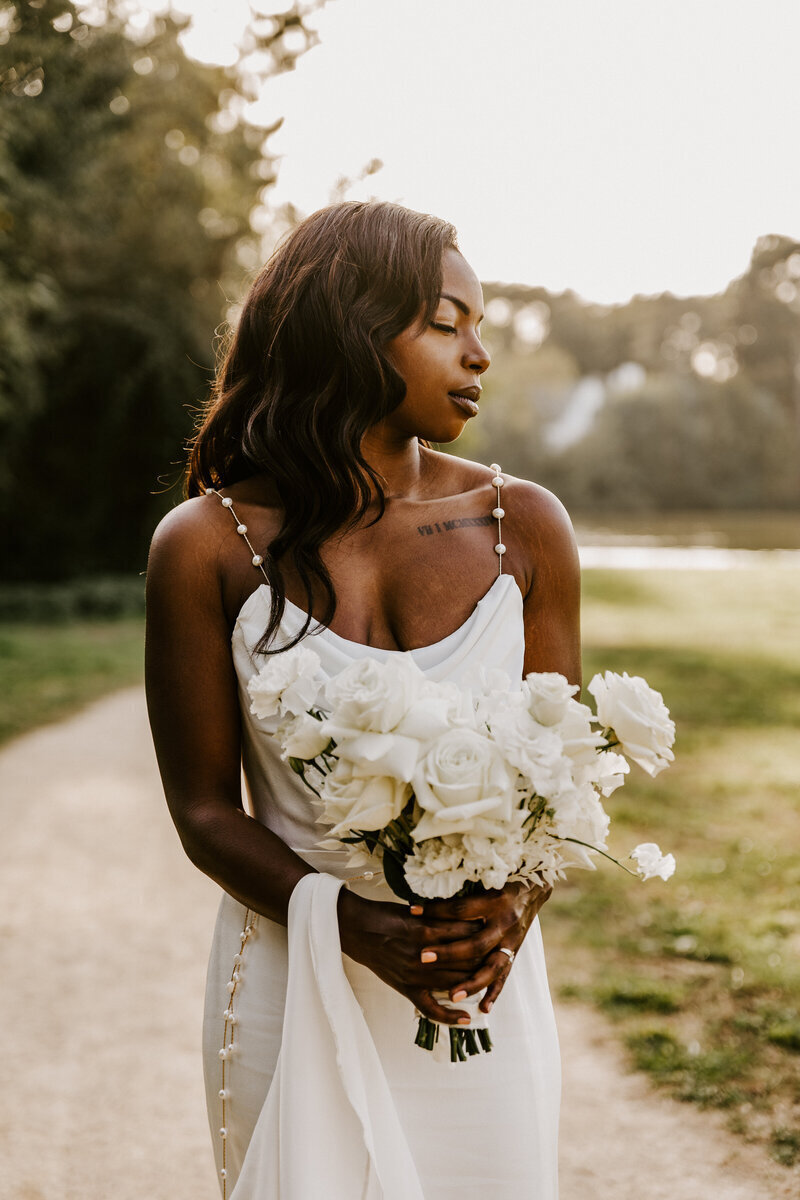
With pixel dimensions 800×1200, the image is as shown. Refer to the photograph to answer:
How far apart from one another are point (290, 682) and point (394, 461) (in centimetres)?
72

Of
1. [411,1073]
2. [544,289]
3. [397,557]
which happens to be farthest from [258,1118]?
[544,289]

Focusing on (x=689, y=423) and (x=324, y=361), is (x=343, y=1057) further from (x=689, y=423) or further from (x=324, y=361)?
(x=689, y=423)

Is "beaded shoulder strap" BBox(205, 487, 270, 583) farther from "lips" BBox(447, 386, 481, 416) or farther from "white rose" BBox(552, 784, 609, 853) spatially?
"white rose" BBox(552, 784, 609, 853)

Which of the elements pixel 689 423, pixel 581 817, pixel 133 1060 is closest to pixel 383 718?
pixel 581 817

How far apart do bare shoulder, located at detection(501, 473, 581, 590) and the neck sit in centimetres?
19

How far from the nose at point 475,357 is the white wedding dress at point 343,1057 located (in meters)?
0.40

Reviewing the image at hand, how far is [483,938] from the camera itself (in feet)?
5.78

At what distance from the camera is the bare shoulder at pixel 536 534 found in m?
2.28

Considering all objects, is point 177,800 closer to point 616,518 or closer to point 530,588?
point 530,588

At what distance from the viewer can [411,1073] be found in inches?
81.0

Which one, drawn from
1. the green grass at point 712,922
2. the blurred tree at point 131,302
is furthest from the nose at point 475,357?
the blurred tree at point 131,302

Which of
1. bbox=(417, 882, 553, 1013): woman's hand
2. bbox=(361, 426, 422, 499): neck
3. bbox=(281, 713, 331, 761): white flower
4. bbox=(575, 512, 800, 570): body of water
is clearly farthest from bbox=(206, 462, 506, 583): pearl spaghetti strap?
bbox=(575, 512, 800, 570): body of water

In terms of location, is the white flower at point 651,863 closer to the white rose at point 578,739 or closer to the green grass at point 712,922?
the white rose at point 578,739

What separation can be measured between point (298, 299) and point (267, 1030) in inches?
53.0
